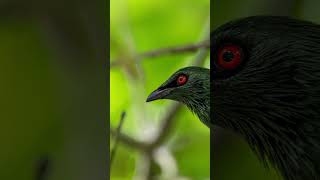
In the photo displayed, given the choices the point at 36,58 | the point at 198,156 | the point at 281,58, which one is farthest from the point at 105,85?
the point at 281,58

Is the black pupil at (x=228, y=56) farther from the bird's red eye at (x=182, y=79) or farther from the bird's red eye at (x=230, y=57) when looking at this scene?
the bird's red eye at (x=182, y=79)

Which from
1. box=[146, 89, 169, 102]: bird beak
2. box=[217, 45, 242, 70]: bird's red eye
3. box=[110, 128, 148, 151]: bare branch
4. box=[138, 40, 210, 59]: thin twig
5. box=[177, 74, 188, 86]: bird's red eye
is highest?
box=[138, 40, 210, 59]: thin twig

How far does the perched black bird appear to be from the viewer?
1300 mm

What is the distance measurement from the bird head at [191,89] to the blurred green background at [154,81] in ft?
0.27

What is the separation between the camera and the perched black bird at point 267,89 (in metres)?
1.30

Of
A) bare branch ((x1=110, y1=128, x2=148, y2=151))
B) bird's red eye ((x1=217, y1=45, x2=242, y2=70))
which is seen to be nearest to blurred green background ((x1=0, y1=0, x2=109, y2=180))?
bare branch ((x1=110, y1=128, x2=148, y2=151))

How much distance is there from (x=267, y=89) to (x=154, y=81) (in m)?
0.38

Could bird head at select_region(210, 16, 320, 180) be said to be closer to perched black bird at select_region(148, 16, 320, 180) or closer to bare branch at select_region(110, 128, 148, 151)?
perched black bird at select_region(148, 16, 320, 180)

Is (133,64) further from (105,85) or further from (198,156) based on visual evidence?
(198,156)

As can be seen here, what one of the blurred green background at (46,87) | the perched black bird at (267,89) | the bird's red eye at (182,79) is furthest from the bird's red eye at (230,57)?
the blurred green background at (46,87)

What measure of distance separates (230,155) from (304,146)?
26 centimetres

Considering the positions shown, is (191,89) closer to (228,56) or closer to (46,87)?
(228,56)

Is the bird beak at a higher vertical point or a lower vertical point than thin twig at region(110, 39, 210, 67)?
lower

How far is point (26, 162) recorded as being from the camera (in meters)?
1.31
